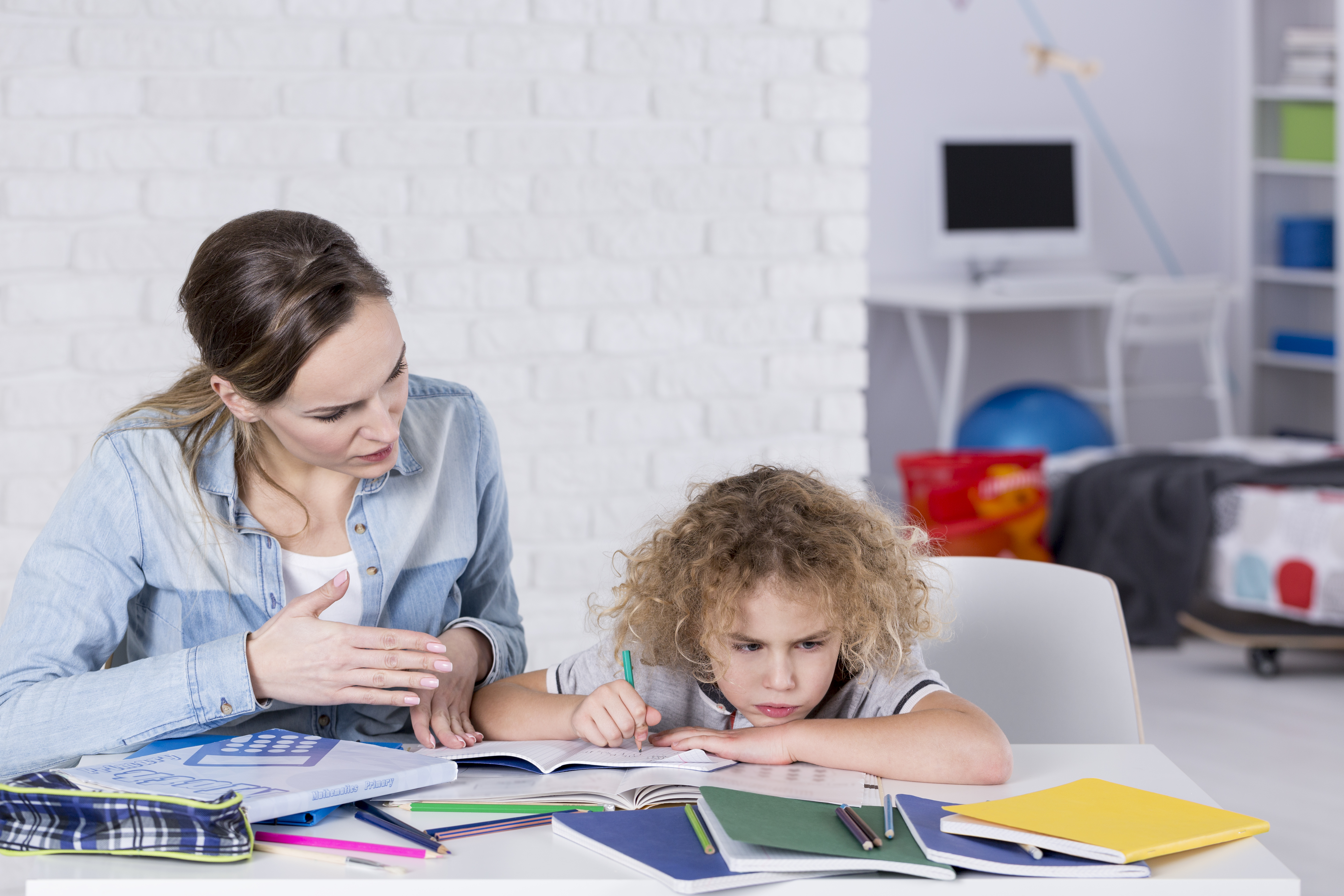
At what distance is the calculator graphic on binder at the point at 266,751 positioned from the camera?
3.37 ft

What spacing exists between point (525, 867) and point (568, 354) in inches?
59.5

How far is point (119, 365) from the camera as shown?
2.17 metres

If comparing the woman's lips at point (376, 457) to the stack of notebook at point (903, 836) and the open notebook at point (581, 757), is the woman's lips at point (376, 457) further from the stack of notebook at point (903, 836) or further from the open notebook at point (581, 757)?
the stack of notebook at point (903, 836)

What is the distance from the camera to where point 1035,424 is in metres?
4.50

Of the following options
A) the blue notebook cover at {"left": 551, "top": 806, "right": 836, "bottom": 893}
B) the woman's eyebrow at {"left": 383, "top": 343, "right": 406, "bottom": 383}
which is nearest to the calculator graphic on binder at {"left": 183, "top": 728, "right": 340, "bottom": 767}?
the blue notebook cover at {"left": 551, "top": 806, "right": 836, "bottom": 893}

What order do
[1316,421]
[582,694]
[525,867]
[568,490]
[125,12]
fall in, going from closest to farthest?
[525,867] < [582,694] < [125,12] < [568,490] < [1316,421]

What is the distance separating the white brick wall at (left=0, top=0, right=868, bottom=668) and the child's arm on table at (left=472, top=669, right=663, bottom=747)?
94cm

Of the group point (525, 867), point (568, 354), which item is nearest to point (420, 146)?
point (568, 354)

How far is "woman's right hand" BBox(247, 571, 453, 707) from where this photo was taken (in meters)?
1.10

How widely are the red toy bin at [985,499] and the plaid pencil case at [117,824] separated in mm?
3049

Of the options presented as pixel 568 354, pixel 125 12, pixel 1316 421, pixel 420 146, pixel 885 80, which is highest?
pixel 885 80

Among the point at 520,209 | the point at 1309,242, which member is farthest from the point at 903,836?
the point at 1309,242

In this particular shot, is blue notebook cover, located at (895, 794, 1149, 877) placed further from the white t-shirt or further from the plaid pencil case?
the white t-shirt

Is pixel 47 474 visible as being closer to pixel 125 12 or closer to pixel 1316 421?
pixel 125 12
